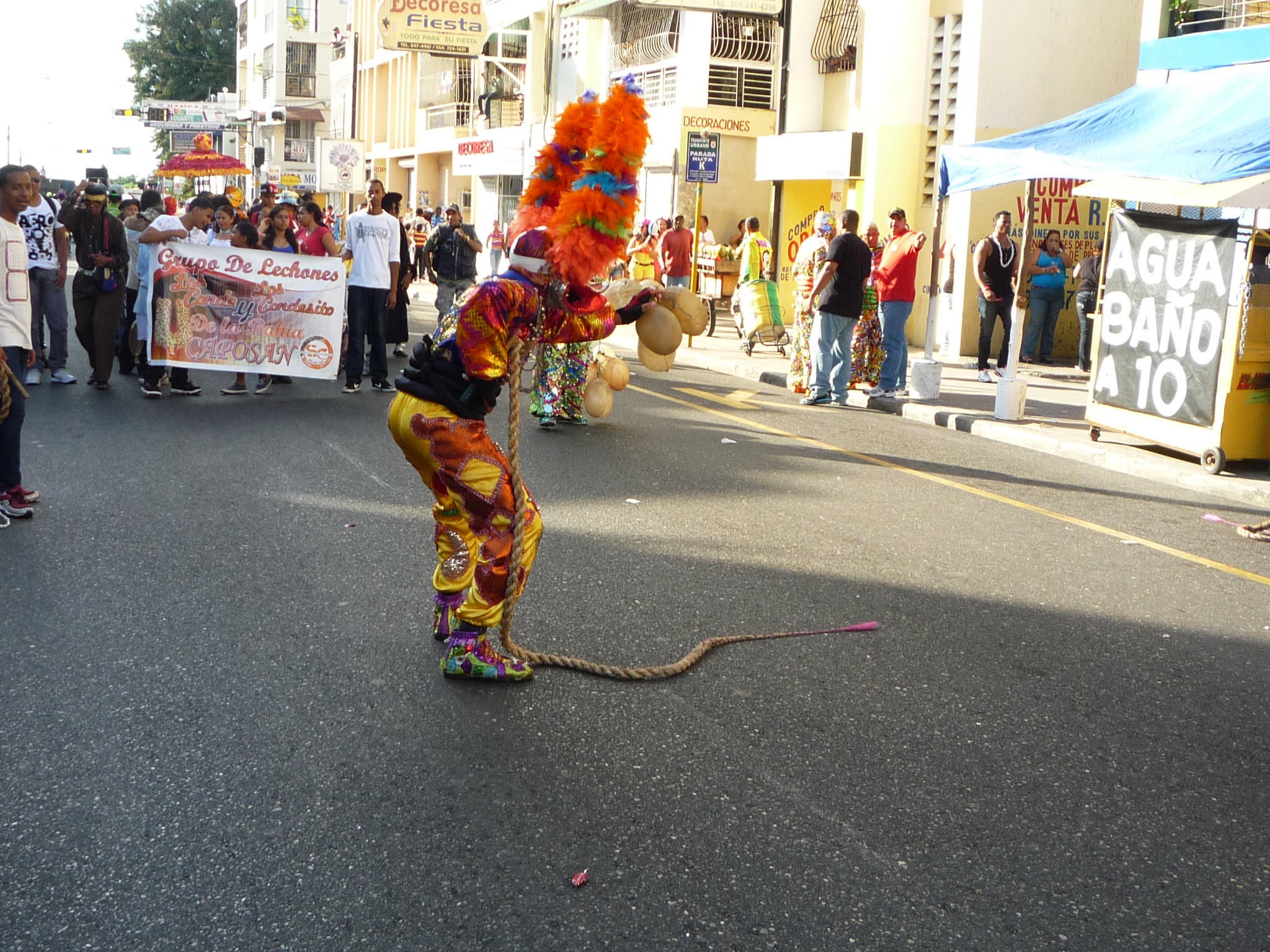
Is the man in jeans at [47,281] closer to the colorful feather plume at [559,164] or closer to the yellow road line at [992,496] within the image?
the yellow road line at [992,496]

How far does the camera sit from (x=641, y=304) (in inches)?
203

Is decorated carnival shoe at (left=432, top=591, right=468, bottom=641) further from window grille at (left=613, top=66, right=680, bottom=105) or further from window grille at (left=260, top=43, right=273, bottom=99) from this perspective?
window grille at (left=260, top=43, right=273, bottom=99)

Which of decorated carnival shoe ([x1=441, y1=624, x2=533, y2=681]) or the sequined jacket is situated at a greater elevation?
the sequined jacket

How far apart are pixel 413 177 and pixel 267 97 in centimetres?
2661

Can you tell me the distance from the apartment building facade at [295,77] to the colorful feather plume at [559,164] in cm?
6378

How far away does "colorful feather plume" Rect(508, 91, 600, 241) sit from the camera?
4.95 m

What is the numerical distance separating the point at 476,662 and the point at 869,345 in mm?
10390

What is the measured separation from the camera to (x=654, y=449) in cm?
1064

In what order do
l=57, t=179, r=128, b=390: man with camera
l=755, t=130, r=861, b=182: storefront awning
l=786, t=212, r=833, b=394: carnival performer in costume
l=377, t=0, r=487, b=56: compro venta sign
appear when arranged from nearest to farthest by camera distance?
l=57, t=179, r=128, b=390: man with camera < l=786, t=212, r=833, b=394: carnival performer in costume < l=755, t=130, r=861, b=182: storefront awning < l=377, t=0, r=487, b=56: compro venta sign

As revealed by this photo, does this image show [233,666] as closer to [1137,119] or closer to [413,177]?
[1137,119]

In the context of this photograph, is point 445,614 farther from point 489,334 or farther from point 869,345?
point 869,345

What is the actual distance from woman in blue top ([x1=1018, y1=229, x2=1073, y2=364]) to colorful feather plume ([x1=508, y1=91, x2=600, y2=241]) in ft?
45.8

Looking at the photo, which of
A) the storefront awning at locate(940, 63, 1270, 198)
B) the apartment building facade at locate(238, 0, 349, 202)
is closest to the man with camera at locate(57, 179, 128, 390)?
the storefront awning at locate(940, 63, 1270, 198)

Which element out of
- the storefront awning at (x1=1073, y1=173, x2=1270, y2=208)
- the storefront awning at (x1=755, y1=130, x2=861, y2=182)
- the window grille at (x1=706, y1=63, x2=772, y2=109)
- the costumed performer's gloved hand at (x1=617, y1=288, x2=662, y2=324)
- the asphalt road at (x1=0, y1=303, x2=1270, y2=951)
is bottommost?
the asphalt road at (x1=0, y1=303, x2=1270, y2=951)
